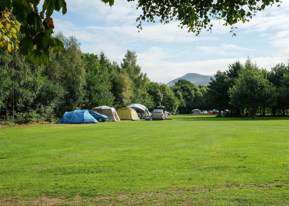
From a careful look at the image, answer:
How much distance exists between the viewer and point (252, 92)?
6881 cm

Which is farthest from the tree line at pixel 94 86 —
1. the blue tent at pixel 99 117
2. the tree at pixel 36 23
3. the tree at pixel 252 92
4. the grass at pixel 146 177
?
the tree at pixel 36 23

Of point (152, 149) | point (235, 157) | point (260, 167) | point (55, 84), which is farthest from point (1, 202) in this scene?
point (55, 84)

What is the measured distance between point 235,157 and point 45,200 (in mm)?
7464

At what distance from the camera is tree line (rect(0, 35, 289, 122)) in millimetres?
43500

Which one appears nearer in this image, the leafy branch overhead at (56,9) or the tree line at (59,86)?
the leafy branch overhead at (56,9)

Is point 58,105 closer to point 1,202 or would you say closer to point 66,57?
point 66,57

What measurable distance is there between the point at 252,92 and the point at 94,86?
23.2 m

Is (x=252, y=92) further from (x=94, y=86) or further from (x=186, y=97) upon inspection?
(x=186, y=97)

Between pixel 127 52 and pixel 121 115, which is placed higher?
pixel 127 52

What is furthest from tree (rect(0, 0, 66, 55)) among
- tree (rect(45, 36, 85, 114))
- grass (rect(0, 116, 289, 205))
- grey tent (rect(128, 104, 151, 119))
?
grey tent (rect(128, 104, 151, 119))

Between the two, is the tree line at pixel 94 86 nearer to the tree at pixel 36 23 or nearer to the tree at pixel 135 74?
the tree at pixel 135 74

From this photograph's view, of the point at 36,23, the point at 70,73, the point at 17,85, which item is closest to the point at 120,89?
the point at 70,73

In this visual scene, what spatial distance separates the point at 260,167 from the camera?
475 inches

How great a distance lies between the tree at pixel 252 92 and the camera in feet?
225
